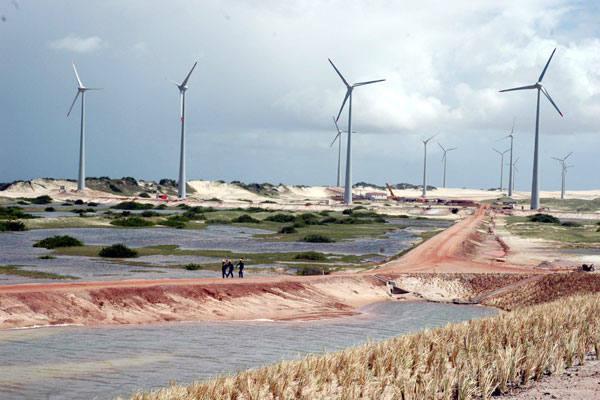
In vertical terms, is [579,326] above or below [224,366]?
above

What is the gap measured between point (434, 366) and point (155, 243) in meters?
63.9

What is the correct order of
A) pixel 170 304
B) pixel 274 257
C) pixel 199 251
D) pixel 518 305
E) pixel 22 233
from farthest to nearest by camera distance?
pixel 22 233
pixel 199 251
pixel 274 257
pixel 518 305
pixel 170 304

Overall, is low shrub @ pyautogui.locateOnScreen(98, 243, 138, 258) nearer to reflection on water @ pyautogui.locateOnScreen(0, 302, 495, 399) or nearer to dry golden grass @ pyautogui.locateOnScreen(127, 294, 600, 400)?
reflection on water @ pyautogui.locateOnScreen(0, 302, 495, 399)

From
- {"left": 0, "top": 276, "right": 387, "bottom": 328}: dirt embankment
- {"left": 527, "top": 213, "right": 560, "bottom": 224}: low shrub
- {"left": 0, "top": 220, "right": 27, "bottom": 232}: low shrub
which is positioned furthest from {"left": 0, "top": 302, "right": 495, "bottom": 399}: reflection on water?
{"left": 527, "top": 213, "right": 560, "bottom": 224}: low shrub

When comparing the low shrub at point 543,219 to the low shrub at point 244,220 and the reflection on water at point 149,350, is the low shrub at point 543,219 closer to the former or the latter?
the low shrub at point 244,220

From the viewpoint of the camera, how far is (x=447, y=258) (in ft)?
237

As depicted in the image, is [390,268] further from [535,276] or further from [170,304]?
[170,304]

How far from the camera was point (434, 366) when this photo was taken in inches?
929

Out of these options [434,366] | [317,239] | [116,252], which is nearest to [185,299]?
[434,366]

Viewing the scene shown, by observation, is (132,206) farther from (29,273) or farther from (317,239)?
(29,273)

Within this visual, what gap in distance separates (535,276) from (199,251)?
100 feet

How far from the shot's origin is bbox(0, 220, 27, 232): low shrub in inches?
Result: 3519

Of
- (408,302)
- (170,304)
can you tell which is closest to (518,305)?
(408,302)

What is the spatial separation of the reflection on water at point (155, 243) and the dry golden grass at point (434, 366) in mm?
28649
